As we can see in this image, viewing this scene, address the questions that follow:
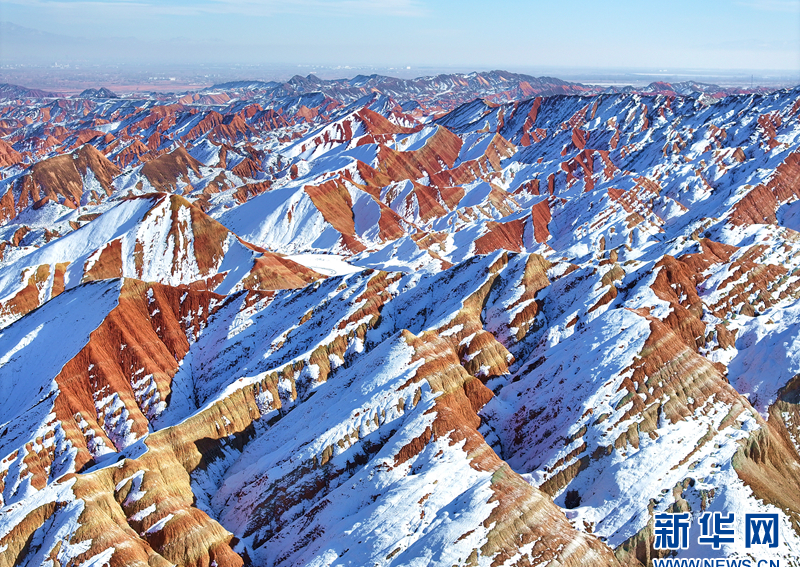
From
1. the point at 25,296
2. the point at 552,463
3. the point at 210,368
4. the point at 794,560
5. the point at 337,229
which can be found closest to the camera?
the point at 794,560

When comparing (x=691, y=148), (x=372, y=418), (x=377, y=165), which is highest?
(x=691, y=148)

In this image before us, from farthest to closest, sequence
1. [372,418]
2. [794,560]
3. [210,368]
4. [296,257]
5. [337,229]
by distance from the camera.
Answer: [337,229] < [296,257] < [210,368] < [372,418] < [794,560]

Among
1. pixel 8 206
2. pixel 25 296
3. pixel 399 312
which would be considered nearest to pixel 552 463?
pixel 399 312

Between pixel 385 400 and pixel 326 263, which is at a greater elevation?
pixel 326 263

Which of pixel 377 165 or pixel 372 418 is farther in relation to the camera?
pixel 377 165

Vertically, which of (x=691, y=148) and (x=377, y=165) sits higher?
(x=691, y=148)

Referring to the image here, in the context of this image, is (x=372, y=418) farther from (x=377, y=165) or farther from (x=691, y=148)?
(x=691, y=148)

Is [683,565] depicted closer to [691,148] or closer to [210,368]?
[210,368]

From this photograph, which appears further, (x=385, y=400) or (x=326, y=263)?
(x=326, y=263)

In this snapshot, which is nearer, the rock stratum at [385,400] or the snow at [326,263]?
the rock stratum at [385,400]

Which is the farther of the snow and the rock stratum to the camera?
the snow
